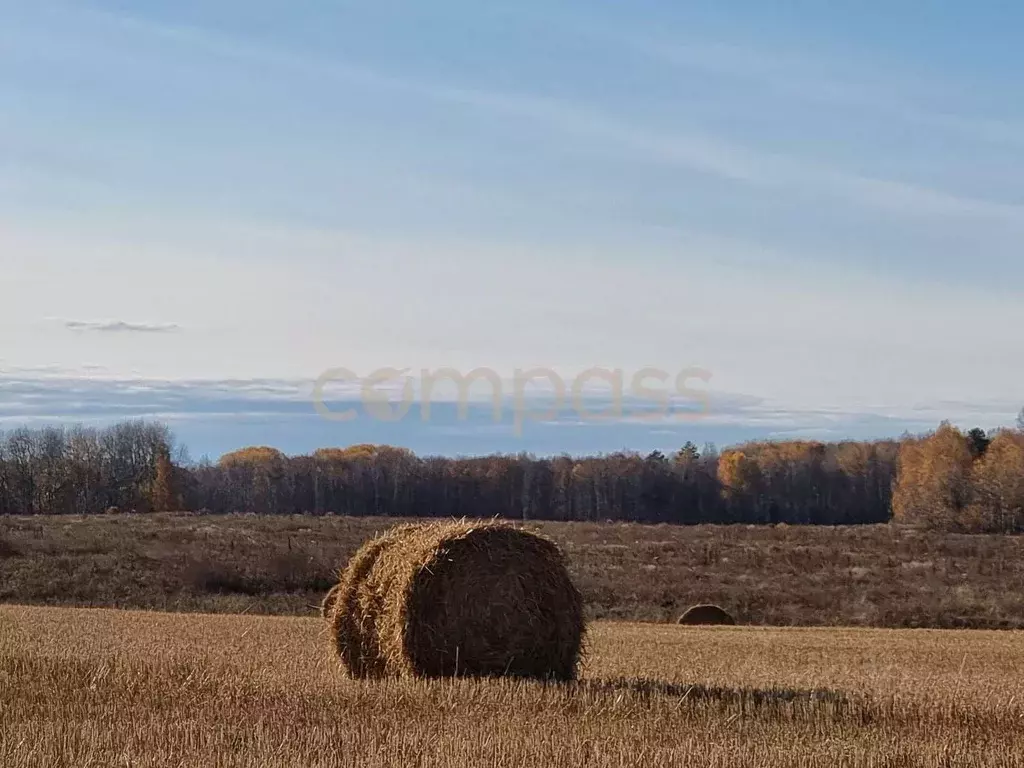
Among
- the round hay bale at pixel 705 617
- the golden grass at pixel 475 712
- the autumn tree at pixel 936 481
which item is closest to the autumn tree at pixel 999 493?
the autumn tree at pixel 936 481

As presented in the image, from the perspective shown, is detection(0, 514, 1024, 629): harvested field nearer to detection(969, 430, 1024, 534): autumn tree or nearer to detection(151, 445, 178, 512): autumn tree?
detection(969, 430, 1024, 534): autumn tree

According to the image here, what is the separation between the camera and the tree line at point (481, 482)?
100812 mm

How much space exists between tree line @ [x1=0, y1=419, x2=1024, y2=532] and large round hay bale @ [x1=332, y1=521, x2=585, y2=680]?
84284mm

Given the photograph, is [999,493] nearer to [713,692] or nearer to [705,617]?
[705,617]

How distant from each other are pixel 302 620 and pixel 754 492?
93170 mm

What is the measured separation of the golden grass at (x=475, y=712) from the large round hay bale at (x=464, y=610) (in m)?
0.55

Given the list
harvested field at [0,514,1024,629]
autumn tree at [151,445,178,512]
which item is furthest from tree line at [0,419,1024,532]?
harvested field at [0,514,1024,629]

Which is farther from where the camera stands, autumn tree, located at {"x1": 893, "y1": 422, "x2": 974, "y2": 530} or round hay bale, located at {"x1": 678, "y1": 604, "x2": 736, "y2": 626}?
autumn tree, located at {"x1": 893, "y1": 422, "x2": 974, "y2": 530}

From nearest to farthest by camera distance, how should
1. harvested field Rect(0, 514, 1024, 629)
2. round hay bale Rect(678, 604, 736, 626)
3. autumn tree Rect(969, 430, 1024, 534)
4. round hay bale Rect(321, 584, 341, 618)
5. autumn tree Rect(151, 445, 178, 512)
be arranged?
round hay bale Rect(321, 584, 341, 618)
round hay bale Rect(678, 604, 736, 626)
harvested field Rect(0, 514, 1024, 629)
autumn tree Rect(969, 430, 1024, 534)
autumn tree Rect(151, 445, 178, 512)

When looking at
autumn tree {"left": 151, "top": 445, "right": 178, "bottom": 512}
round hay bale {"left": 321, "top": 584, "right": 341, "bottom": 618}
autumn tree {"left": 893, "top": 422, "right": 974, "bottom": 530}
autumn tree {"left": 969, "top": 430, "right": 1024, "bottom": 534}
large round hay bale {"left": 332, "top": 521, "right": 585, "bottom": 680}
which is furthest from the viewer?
autumn tree {"left": 151, "top": 445, "right": 178, "bottom": 512}

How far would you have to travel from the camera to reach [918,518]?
282 ft

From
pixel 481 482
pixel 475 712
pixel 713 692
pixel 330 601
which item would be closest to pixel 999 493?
pixel 481 482

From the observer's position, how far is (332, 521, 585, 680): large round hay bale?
13648 mm

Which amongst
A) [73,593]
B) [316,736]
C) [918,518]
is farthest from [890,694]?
[918,518]
